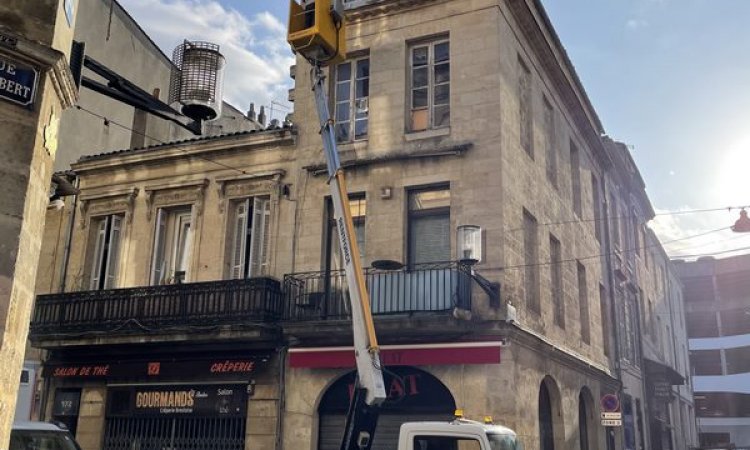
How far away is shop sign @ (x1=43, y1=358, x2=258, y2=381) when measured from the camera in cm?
1617

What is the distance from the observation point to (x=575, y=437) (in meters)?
18.2

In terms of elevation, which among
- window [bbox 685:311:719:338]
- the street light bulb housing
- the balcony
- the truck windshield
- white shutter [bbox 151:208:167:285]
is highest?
window [bbox 685:311:719:338]

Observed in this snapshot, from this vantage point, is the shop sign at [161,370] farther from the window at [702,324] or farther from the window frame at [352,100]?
the window at [702,324]

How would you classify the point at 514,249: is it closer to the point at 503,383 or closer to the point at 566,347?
the point at 503,383

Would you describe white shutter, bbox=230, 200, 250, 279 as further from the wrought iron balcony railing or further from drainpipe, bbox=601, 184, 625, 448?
drainpipe, bbox=601, 184, 625, 448

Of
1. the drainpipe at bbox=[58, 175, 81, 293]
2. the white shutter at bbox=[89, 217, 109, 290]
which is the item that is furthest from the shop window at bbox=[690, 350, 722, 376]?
the drainpipe at bbox=[58, 175, 81, 293]

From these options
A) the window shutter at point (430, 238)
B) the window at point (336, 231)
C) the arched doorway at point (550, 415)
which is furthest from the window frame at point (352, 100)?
the arched doorway at point (550, 415)

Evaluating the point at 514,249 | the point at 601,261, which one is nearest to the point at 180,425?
the point at 514,249

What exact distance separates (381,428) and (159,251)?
747cm

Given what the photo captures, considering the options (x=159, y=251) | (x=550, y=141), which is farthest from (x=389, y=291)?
(x=550, y=141)

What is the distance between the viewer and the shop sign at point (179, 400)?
16.2 meters

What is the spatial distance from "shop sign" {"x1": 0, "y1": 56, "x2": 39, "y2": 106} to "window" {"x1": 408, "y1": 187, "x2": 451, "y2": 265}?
1050 centimetres

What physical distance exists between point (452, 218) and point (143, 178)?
8574mm

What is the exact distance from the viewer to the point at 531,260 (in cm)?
1720
